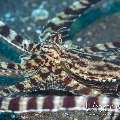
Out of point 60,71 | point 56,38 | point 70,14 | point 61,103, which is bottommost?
point 61,103

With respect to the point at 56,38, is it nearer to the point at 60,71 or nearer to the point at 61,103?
the point at 60,71

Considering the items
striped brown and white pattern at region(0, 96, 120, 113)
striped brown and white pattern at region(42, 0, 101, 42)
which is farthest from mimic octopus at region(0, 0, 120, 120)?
striped brown and white pattern at region(42, 0, 101, 42)

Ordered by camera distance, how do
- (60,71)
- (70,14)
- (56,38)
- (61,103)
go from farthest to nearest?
(70,14) → (56,38) → (60,71) → (61,103)

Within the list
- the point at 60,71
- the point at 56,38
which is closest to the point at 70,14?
the point at 56,38

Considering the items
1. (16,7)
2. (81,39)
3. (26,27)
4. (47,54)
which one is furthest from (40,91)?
(16,7)

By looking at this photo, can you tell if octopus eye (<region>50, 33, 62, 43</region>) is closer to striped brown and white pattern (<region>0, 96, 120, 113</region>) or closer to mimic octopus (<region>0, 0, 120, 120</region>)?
mimic octopus (<region>0, 0, 120, 120</region>)

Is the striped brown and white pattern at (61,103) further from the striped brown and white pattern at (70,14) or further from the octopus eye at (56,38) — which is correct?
the striped brown and white pattern at (70,14)

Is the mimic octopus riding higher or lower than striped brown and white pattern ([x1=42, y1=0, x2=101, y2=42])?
lower

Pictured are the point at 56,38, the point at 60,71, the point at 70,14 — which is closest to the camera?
the point at 60,71

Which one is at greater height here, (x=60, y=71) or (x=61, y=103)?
(x=60, y=71)

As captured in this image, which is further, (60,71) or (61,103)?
(60,71)

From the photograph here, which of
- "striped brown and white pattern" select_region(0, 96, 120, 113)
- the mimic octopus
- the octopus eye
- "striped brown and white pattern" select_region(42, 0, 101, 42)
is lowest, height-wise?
"striped brown and white pattern" select_region(0, 96, 120, 113)

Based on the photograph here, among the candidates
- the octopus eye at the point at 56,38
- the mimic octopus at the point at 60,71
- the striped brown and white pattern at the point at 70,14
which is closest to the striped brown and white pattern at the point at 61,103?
the mimic octopus at the point at 60,71

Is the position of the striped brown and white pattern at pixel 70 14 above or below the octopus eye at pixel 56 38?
above
